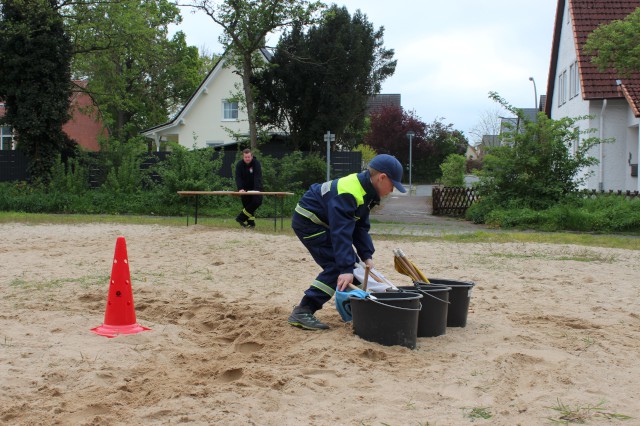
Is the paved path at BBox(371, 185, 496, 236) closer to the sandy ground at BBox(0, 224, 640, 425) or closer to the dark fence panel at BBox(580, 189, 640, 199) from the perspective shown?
the dark fence panel at BBox(580, 189, 640, 199)

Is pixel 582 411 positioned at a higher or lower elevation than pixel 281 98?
lower

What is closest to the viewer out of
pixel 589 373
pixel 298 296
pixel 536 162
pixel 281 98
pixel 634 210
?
pixel 589 373

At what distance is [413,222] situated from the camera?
74.2 feet

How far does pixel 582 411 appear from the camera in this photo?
4.12 m

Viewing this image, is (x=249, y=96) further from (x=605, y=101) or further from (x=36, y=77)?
(x=605, y=101)

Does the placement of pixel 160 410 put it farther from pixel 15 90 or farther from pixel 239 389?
pixel 15 90

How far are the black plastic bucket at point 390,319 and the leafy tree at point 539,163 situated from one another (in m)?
16.9

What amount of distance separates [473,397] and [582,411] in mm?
662

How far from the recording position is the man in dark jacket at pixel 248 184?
16297mm

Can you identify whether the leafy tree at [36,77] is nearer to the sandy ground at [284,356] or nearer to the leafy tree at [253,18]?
the leafy tree at [253,18]

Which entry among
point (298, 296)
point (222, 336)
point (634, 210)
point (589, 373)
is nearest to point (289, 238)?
point (298, 296)

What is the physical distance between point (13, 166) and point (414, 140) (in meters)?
34.6

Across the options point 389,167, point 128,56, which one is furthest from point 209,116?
point 389,167

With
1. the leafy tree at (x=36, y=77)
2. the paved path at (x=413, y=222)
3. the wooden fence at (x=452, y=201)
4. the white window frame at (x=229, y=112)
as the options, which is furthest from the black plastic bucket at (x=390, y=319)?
the white window frame at (x=229, y=112)
